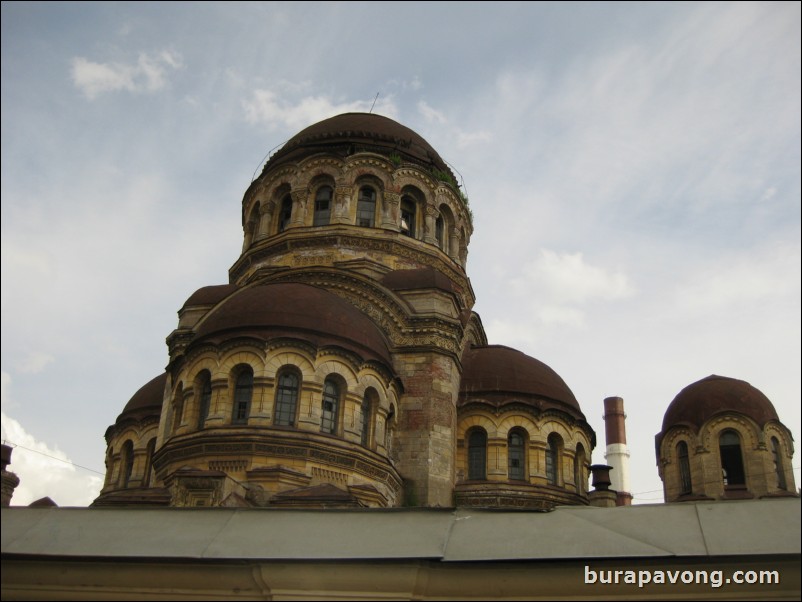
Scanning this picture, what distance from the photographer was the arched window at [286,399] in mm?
16141

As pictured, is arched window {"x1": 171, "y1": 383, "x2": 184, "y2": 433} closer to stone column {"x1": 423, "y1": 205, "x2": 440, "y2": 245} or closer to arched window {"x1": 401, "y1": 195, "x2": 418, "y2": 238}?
stone column {"x1": 423, "y1": 205, "x2": 440, "y2": 245}

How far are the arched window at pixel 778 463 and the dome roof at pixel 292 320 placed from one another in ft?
37.5

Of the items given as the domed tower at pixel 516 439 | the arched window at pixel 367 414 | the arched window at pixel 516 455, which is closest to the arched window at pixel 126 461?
the arched window at pixel 367 414

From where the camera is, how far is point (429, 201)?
2461 centimetres

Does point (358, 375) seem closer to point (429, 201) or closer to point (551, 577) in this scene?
point (429, 201)

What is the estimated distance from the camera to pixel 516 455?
20234 millimetres

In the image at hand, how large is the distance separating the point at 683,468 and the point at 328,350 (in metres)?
12.0

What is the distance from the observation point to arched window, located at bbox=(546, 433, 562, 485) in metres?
20.4

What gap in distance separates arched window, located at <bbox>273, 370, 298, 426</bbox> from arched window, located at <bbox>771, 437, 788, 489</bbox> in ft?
44.5

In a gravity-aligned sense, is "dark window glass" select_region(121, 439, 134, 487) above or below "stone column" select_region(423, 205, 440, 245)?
below

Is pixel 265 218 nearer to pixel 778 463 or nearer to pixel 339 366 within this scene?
pixel 339 366

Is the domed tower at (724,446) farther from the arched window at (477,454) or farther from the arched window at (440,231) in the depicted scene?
the arched window at (440,231)

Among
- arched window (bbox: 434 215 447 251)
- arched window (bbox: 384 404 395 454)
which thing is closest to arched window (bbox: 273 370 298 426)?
arched window (bbox: 384 404 395 454)

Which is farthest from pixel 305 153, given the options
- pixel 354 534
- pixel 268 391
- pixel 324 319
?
pixel 354 534
